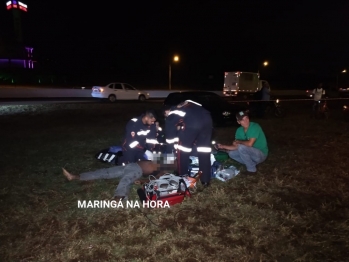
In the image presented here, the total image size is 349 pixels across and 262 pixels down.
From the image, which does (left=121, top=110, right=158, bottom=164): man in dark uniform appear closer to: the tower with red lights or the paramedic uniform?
the paramedic uniform

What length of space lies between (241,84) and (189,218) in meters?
22.4

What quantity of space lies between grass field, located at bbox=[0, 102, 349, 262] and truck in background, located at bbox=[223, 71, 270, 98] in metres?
18.2

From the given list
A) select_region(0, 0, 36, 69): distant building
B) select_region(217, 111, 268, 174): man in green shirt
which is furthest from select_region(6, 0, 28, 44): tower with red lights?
select_region(217, 111, 268, 174): man in green shirt

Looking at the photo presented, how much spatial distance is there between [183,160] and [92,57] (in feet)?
167

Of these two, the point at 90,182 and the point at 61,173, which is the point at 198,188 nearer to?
the point at 90,182

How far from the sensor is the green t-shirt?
559 centimetres

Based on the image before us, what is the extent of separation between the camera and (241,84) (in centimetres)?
2519

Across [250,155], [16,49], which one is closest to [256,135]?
[250,155]

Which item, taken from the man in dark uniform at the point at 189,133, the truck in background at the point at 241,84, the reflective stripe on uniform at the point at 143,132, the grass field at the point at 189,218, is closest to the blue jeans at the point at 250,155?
the grass field at the point at 189,218

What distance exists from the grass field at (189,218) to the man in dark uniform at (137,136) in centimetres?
65

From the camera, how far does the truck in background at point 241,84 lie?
2497 cm

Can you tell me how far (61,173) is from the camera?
5938mm

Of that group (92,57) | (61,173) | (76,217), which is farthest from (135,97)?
(92,57)

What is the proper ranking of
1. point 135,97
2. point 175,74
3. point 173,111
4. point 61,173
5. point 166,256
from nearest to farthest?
1. point 166,256
2. point 173,111
3. point 61,173
4. point 135,97
5. point 175,74
